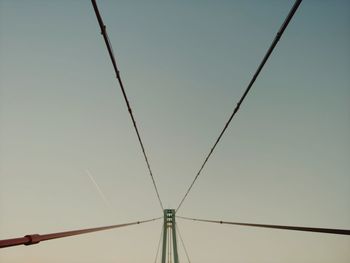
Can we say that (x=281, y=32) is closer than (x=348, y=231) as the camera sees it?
No

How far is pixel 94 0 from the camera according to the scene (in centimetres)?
368

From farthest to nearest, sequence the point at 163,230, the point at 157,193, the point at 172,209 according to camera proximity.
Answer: the point at 172,209 → the point at 163,230 → the point at 157,193

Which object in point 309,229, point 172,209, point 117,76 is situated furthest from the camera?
point 172,209

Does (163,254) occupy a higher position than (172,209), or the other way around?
(172,209)

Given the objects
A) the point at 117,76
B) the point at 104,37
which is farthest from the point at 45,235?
the point at 117,76

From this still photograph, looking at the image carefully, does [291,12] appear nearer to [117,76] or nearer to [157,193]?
[117,76]

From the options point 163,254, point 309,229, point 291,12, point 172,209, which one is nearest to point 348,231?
point 309,229

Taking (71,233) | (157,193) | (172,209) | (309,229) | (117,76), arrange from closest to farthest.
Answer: (309,229) → (71,233) → (117,76) → (157,193) → (172,209)

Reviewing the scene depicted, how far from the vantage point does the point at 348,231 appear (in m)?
2.36

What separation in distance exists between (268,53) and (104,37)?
9.94 ft

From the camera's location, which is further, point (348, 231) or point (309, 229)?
point (309, 229)

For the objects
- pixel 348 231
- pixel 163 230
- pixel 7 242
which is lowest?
pixel 348 231

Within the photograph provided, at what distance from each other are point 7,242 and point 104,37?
3.57 metres

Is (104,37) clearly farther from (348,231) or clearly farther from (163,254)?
(163,254)
